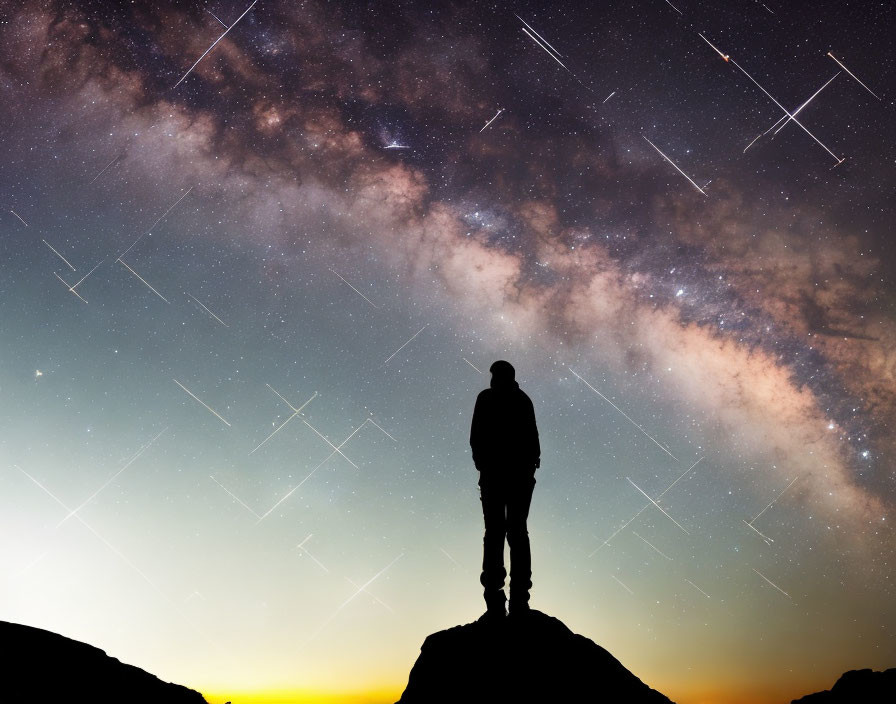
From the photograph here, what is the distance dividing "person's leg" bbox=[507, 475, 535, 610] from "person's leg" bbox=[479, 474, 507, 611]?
0.40 feet

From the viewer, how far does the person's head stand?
7.64 metres

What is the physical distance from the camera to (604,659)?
24.0 feet

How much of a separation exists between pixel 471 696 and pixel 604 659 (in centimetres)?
195

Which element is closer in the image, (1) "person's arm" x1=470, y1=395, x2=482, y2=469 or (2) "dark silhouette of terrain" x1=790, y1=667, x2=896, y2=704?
(2) "dark silhouette of terrain" x1=790, y1=667, x2=896, y2=704

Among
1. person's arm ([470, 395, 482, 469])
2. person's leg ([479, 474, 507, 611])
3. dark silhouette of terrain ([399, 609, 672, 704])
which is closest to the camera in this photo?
dark silhouette of terrain ([399, 609, 672, 704])

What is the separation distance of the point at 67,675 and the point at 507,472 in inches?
244

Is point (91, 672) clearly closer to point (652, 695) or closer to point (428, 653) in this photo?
point (428, 653)

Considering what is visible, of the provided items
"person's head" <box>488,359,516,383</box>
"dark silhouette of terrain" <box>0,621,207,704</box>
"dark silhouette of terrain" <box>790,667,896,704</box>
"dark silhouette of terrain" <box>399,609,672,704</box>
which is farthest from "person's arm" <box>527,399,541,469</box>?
"dark silhouette of terrain" <box>0,621,207,704</box>

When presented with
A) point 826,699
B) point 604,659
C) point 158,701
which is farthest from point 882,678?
point 158,701

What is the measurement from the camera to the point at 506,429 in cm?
757

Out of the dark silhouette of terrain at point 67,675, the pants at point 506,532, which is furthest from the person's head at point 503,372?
the dark silhouette of terrain at point 67,675

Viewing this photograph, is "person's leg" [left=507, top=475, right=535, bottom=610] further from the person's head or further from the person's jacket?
the person's head

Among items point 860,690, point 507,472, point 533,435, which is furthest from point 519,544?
point 860,690

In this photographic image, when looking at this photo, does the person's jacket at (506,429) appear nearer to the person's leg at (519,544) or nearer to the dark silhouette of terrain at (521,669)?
the person's leg at (519,544)
